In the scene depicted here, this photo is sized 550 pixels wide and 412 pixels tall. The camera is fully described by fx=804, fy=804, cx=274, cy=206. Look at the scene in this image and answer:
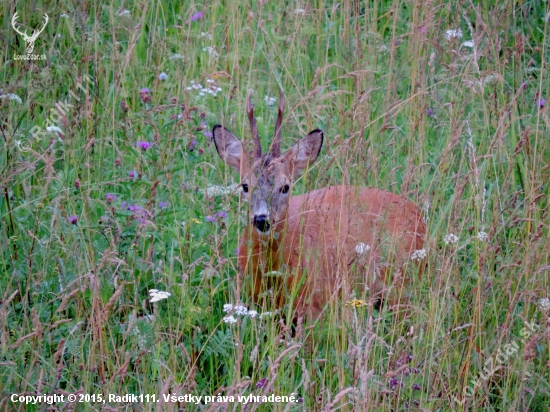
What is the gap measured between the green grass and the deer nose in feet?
0.51

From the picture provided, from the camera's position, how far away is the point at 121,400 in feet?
9.04

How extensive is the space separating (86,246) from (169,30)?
305cm

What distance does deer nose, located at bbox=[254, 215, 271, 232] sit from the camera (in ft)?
13.0

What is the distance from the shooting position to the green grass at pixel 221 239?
2891 mm

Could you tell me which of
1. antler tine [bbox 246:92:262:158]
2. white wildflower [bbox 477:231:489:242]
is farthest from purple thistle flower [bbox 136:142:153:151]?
white wildflower [bbox 477:231:489:242]

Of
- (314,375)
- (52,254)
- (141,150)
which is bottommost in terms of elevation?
(314,375)

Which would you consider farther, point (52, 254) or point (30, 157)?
point (30, 157)

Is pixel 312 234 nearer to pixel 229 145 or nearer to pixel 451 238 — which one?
pixel 229 145

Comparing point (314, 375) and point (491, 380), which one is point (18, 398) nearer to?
point (314, 375)

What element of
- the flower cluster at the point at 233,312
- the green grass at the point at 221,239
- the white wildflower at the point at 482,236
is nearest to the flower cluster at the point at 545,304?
the green grass at the point at 221,239

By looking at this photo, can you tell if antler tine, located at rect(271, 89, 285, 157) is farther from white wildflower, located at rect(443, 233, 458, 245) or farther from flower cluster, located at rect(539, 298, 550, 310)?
flower cluster, located at rect(539, 298, 550, 310)

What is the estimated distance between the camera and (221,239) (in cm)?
323

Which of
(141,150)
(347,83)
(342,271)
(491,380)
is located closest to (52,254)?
(141,150)

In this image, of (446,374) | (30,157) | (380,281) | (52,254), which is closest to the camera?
(446,374)
